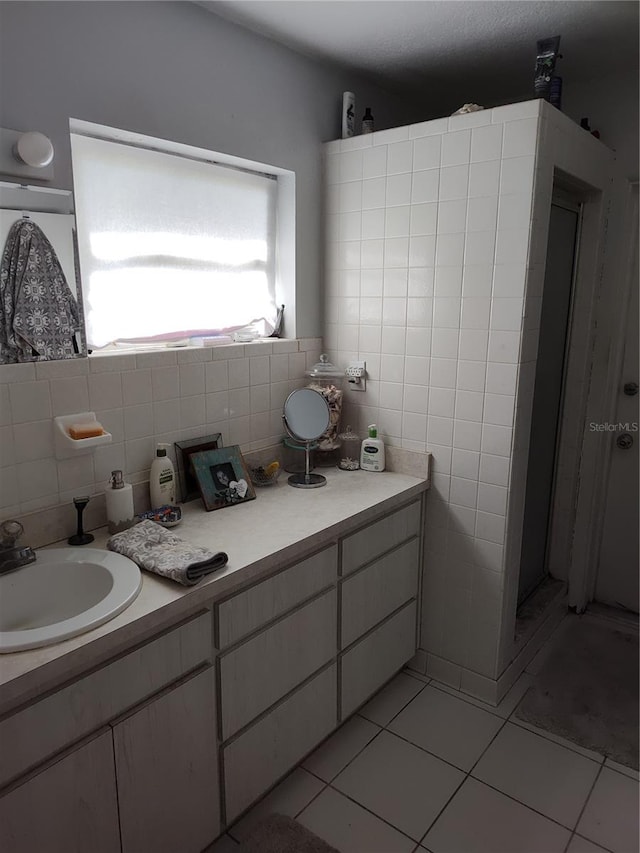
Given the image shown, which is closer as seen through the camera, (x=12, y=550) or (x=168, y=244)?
(x=12, y=550)

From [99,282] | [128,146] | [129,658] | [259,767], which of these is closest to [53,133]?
[128,146]

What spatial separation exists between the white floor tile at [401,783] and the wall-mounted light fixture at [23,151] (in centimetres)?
204

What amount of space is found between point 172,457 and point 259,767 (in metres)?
0.99

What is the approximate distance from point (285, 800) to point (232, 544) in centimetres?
86

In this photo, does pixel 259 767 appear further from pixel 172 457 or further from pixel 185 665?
pixel 172 457

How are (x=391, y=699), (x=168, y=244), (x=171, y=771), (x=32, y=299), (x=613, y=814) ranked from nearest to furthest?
(x=171, y=771), (x=32, y=299), (x=613, y=814), (x=168, y=244), (x=391, y=699)

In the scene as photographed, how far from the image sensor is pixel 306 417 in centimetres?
221

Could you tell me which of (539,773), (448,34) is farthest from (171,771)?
(448,34)

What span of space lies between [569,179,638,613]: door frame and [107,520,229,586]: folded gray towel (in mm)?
1985

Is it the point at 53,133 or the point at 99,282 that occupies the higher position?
the point at 53,133

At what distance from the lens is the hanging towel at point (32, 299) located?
1.53 metres

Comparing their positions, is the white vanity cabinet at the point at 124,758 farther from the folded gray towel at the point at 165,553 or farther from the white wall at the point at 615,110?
the white wall at the point at 615,110

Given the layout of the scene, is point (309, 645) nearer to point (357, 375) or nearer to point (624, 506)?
point (357, 375)

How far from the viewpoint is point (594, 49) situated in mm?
2180
